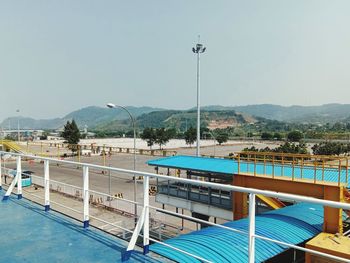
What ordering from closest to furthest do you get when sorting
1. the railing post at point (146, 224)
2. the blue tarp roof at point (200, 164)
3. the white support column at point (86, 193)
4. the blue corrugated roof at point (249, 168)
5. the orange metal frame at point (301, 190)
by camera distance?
the railing post at point (146, 224) < the white support column at point (86, 193) < the orange metal frame at point (301, 190) < the blue corrugated roof at point (249, 168) < the blue tarp roof at point (200, 164)

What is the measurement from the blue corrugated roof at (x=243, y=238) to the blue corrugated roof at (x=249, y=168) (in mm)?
3252

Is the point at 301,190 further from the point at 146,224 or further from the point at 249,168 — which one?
the point at 146,224

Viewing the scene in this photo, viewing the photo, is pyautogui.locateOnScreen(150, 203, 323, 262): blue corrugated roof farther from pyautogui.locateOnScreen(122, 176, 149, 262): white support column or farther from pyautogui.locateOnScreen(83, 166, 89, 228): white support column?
pyautogui.locateOnScreen(83, 166, 89, 228): white support column

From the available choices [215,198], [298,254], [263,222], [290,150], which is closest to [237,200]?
[215,198]

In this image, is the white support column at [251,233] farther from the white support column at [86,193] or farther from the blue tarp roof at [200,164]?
the blue tarp roof at [200,164]

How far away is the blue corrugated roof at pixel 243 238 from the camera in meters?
4.25

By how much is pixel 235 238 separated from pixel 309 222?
250 inches

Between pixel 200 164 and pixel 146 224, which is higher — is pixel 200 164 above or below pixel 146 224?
below

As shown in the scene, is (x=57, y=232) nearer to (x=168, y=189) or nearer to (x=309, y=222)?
(x=309, y=222)

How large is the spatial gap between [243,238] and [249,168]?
12.8 metres

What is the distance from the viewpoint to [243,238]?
5062mm

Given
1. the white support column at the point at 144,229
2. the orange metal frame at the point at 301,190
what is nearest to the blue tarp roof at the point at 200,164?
the orange metal frame at the point at 301,190

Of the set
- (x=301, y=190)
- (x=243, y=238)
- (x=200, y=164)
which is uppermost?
(x=243, y=238)

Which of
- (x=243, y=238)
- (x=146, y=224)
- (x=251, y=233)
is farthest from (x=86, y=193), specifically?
(x=251, y=233)
